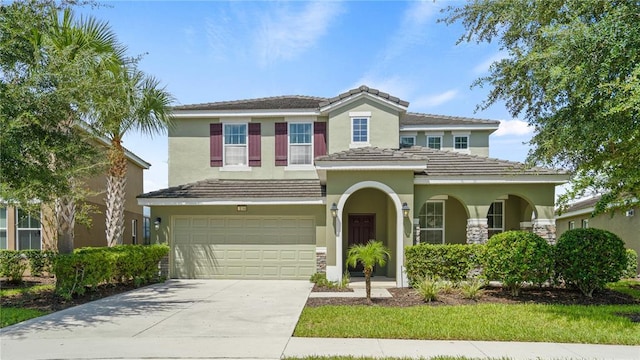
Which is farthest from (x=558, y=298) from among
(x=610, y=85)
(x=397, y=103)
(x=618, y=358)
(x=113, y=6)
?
(x=113, y=6)

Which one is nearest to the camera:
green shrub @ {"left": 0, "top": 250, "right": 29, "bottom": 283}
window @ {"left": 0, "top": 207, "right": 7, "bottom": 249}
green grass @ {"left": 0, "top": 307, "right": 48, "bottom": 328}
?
green grass @ {"left": 0, "top": 307, "right": 48, "bottom": 328}

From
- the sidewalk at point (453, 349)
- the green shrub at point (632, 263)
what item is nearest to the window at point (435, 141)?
the green shrub at point (632, 263)

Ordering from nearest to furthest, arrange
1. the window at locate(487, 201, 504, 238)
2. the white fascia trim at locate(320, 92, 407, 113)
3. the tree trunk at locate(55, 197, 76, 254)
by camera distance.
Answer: the tree trunk at locate(55, 197, 76, 254), the white fascia trim at locate(320, 92, 407, 113), the window at locate(487, 201, 504, 238)

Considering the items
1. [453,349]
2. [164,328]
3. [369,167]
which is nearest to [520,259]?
[453,349]

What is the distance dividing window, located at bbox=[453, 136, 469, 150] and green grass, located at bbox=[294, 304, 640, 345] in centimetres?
992

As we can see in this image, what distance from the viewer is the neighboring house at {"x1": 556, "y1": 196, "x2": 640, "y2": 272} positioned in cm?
1731

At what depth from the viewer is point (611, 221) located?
63.7ft

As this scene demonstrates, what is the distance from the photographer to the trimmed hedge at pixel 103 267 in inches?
389

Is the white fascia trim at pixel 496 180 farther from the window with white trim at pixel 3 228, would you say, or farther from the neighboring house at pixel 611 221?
the window with white trim at pixel 3 228

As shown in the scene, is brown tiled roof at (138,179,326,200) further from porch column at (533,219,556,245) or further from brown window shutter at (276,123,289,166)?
porch column at (533,219,556,245)

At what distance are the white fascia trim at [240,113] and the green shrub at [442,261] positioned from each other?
6768 millimetres

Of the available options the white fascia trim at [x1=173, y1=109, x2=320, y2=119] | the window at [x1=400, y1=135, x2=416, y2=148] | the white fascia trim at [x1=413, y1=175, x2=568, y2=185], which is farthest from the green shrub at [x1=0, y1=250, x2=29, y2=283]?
the window at [x1=400, y1=135, x2=416, y2=148]

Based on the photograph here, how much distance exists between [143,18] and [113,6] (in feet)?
2.39

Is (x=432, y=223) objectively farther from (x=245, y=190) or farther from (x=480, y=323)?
(x=480, y=323)
